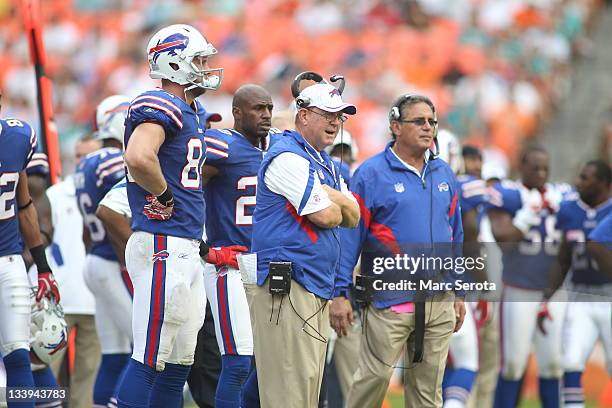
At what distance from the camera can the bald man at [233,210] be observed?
21.6ft

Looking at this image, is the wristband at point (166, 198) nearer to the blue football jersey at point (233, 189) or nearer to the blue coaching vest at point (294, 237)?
the blue coaching vest at point (294, 237)

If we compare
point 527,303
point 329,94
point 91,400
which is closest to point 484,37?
point 527,303

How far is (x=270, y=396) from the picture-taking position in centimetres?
589

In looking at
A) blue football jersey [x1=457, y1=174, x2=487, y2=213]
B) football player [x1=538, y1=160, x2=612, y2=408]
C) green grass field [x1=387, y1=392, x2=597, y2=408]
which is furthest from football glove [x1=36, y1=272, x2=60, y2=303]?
green grass field [x1=387, y1=392, x2=597, y2=408]

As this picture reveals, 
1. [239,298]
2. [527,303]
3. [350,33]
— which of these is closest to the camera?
[239,298]

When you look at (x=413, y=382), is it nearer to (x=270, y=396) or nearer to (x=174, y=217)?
(x=270, y=396)

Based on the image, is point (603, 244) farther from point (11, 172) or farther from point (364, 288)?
point (11, 172)

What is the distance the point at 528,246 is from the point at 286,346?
13.3 feet

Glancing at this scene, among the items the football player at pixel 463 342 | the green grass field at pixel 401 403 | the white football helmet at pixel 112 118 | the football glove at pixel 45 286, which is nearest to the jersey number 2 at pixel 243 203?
the football glove at pixel 45 286

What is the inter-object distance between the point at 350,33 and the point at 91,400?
933 cm

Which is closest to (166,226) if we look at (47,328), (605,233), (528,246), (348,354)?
(47,328)

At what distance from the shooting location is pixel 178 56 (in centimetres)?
604

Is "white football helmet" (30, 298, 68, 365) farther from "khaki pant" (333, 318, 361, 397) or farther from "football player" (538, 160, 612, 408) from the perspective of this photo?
"football player" (538, 160, 612, 408)

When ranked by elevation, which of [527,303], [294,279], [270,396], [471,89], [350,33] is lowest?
[270,396]
